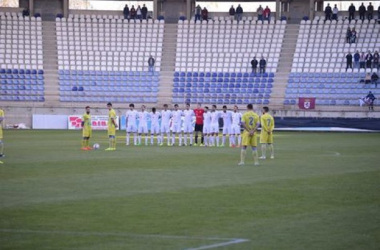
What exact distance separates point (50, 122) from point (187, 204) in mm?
43477

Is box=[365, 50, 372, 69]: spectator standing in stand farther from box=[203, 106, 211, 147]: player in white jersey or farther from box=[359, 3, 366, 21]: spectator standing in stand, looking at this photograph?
box=[203, 106, 211, 147]: player in white jersey

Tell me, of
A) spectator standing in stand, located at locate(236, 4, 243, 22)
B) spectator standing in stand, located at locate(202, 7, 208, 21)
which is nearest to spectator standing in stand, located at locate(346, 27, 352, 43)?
spectator standing in stand, located at locate(236, 4, 243, 22)

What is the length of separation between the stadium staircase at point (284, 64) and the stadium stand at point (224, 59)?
1.22 ft

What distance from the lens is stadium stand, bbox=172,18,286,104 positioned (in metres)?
59.9

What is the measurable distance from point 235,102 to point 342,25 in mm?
11655

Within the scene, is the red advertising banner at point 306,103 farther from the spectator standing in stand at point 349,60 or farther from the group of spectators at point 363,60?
the group of spectators at point 363,60

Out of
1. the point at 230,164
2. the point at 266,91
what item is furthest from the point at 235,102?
the point at 230,164

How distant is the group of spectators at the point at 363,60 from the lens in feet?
196

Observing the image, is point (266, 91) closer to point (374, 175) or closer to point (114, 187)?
point (374, 175)

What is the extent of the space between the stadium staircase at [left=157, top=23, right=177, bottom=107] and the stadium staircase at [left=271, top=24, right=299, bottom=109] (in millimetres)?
7644

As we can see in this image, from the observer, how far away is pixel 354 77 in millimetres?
59906

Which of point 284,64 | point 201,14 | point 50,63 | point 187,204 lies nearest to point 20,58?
point 50,63

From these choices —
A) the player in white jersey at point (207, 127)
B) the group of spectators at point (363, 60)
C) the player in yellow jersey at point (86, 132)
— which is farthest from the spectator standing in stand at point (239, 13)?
the player in yellow jersey at point (86, 132)

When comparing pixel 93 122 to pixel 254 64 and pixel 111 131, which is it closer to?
pixel 254 64
